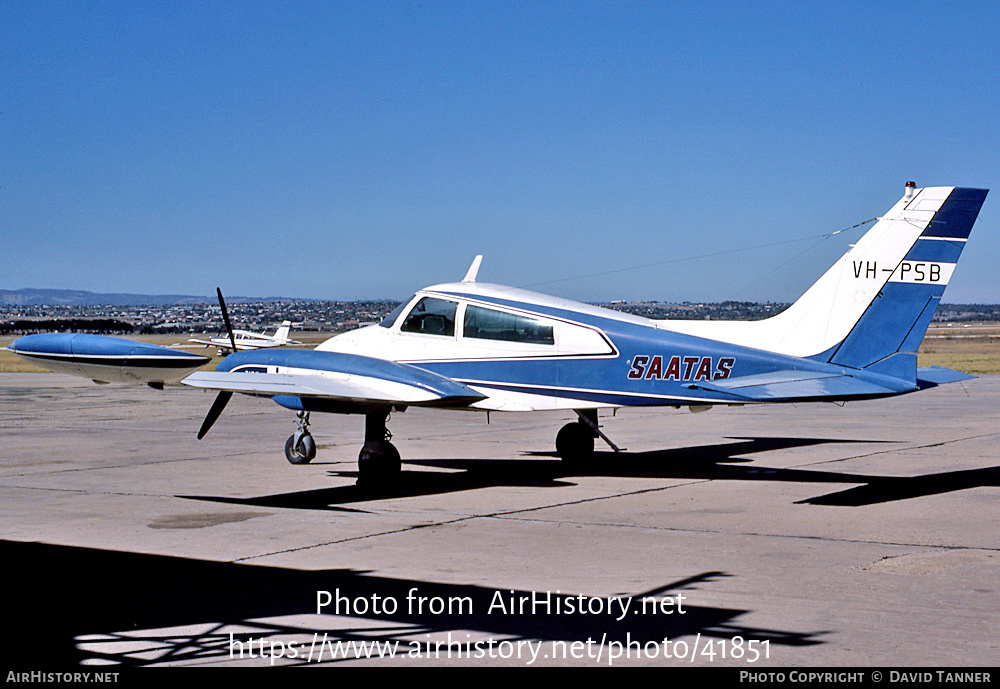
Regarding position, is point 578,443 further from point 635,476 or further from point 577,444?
point 635,476

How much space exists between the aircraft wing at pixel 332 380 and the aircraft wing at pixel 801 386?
11.9ft

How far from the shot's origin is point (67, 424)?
24.3 meters

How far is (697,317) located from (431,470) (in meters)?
4.80

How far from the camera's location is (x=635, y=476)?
1573 cm

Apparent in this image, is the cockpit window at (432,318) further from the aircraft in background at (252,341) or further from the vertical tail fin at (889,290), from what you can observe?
the vertical tail fin at (889,290)

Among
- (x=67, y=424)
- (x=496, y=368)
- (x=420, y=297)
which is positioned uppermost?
(x=420, y=297)

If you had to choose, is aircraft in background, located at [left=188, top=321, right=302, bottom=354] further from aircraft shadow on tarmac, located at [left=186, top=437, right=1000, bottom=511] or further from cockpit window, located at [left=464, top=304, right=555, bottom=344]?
cockpit window, located at [left=464, top=304, right=555, bottom=344]

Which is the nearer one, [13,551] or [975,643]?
[975,643]

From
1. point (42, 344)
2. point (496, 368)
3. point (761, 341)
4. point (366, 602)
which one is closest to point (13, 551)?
point (366, 602)

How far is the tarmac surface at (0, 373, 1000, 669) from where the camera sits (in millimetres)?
6902

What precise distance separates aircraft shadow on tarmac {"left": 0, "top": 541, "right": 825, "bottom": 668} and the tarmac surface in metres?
0.03

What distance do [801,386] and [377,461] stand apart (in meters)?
5.67
